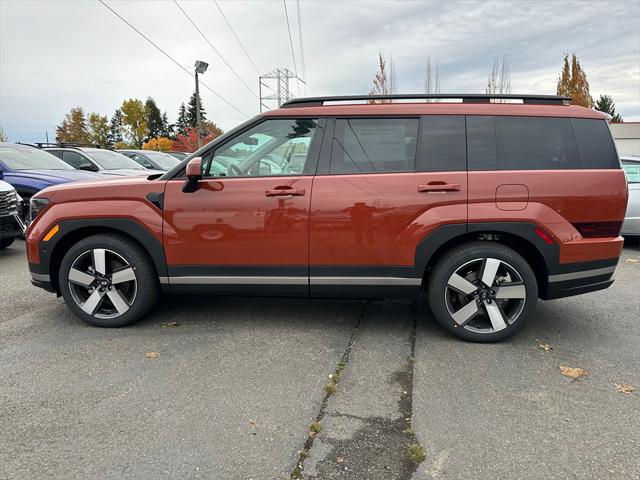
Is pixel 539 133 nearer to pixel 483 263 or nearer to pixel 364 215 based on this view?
pixel 483 263

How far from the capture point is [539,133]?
3.67 m

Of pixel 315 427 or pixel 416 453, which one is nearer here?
pixel 416 453

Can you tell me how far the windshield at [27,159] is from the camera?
8.66m

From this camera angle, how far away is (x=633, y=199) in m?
7.38

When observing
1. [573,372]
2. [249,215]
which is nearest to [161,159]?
[249,215]

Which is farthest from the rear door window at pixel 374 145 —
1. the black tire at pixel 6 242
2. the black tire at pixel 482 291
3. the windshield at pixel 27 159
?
the windshield at pixel 27 159

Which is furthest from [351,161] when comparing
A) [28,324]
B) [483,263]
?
[28,324]

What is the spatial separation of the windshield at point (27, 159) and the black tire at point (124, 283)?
5.75 m

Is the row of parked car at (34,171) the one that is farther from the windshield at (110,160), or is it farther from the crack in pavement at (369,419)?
the crack in pavement at (369,419)

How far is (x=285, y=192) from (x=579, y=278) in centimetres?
238

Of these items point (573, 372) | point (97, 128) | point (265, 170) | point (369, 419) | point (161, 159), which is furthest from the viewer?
point (97, 128)

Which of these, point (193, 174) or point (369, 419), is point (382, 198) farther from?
point (369, 419)

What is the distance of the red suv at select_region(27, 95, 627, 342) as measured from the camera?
3598 millimetres

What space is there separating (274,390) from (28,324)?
102 inches
